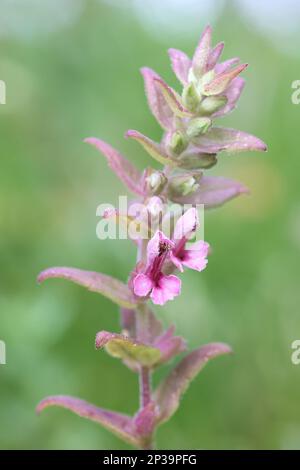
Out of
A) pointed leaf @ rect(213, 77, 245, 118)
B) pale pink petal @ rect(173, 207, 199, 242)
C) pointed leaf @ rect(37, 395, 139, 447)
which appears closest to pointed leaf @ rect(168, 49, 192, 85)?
pointed leaf @ rect(213, 77, 245, 118)

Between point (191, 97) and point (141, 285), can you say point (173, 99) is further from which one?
point (141, 285)

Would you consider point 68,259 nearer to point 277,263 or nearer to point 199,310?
point 199,310

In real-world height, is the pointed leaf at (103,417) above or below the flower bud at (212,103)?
below

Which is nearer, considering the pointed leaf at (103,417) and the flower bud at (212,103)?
the flower bud at (212,103)

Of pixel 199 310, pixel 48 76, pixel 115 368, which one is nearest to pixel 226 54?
pixel 48 76

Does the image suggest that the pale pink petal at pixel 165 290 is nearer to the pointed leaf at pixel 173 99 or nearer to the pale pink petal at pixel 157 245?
the pale pink petal at pixel 157 245

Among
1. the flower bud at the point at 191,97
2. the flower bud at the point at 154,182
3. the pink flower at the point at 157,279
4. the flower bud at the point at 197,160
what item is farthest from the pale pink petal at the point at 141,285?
the flower bud at the point at 191,97

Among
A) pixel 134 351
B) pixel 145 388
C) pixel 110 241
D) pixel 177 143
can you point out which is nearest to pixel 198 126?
pixel 177 143
